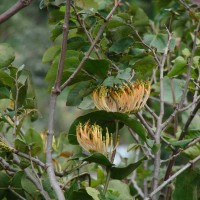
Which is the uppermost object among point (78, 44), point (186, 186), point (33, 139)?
point (78, 44)

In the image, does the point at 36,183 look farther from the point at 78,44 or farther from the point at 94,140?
the point at 78,44

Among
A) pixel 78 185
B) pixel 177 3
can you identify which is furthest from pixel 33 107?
pixel 177 3

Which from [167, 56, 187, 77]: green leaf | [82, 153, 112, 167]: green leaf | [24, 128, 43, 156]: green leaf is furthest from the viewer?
[167, 56, 187, 77]: green leaf

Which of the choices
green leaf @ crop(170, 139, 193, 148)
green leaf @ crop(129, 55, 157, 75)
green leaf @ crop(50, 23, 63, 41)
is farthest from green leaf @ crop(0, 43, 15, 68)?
green leaf @ crop(170, 139, 193, 148)

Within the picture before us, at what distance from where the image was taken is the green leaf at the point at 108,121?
924 mm

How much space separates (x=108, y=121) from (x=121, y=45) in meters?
0.25

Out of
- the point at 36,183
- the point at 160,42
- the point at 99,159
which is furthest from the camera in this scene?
the point at 160,42

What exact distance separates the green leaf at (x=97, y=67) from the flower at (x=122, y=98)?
39 mm

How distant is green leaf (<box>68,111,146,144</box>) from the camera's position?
924mm

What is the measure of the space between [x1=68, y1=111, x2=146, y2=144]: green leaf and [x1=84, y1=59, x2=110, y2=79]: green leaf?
0.27ft

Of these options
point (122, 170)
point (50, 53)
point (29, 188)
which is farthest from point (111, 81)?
point (50, 53)

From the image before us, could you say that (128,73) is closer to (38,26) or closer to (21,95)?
(21,95)

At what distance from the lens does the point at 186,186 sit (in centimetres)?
Answer: 103

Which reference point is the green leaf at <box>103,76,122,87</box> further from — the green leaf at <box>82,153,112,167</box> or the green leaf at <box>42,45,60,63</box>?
the green leaf at <box>42,45,60,63</box>
